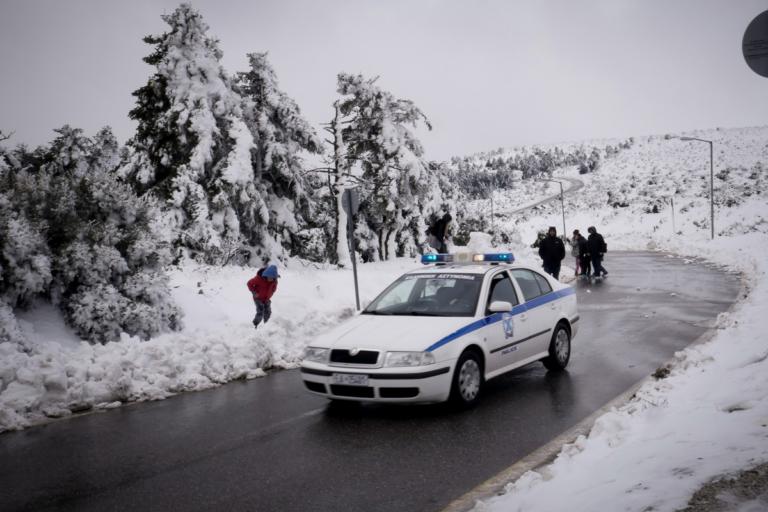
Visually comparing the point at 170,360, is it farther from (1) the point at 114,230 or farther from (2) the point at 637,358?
(2) the point at 637,358

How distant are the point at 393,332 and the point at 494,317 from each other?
1.32 metres

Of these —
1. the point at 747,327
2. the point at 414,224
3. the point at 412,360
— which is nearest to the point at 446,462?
the point at 412,360

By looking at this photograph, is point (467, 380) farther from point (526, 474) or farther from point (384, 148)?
point (384, 148)

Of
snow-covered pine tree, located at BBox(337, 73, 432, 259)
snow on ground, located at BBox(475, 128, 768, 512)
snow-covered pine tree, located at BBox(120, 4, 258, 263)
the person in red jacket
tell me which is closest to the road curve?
snow-covered pine tree, located at BBox(337, 73, 432, 259)

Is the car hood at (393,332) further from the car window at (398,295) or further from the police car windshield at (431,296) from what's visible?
the car window at (398,295)

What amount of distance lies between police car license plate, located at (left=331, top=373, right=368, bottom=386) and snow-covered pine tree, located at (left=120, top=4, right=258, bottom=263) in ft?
56.5

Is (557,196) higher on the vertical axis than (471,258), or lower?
higher

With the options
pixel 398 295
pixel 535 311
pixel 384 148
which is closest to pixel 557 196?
pixel 384 148

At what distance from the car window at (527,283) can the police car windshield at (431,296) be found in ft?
2.74

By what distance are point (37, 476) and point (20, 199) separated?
25.3ft

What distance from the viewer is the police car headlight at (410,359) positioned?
21.1 feet

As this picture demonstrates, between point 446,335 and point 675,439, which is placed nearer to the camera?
point 675,439

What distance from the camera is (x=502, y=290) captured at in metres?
7.99

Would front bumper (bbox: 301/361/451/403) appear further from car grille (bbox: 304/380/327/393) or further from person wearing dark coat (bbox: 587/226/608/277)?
person wearing dark coat (bbox: 587/226/608/277)
